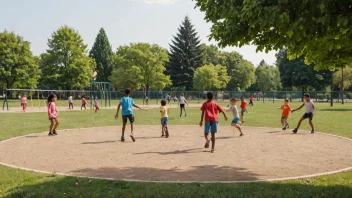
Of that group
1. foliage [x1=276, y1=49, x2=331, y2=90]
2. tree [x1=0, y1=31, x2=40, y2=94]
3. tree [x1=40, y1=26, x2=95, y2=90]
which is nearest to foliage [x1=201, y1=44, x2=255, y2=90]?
foliage [x1=276, y1=49, x2=331, y2=90]

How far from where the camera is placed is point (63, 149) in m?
10.9

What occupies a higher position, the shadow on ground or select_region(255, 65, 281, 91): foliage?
select_region(255, 65, 281, 91): foliage

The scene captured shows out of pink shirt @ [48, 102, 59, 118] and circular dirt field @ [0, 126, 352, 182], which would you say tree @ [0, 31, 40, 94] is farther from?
A: circular dirt field @ [0, 126, 352, 182]

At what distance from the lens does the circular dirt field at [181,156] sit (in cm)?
761

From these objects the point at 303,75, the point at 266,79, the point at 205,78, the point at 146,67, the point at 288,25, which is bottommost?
the point at 288,25

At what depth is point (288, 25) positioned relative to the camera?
211 inches

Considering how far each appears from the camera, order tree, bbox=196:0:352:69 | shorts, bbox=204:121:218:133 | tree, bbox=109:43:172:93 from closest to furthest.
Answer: tree, bbox=196:0:352:69 < shorts, bbox=204:121:218:133 < tree, bbox=109:43:172:93

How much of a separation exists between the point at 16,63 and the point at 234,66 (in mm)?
59536

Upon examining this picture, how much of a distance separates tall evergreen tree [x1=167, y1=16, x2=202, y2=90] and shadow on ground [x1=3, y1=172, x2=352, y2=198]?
234ft

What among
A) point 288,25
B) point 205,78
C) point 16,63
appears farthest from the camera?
point 205,78

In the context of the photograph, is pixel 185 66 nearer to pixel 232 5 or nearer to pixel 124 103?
pixel 124 103

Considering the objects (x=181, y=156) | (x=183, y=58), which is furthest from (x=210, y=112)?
(x=183, y=58)

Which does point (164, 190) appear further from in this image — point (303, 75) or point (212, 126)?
point (303, 75)

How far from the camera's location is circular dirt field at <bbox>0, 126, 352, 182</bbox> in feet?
25.0
